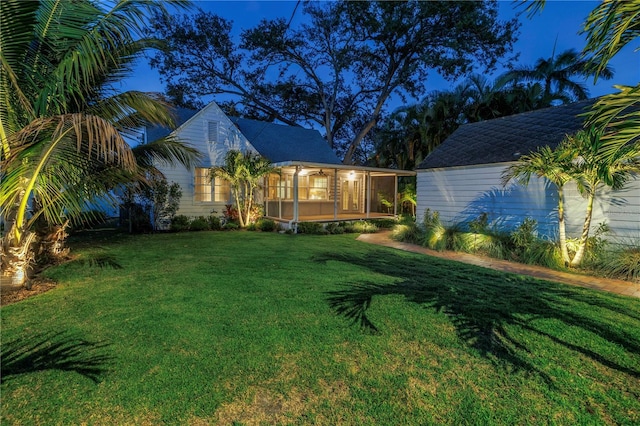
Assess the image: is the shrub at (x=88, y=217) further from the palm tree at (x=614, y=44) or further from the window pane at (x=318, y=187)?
the window pane at (x=318, y=187)

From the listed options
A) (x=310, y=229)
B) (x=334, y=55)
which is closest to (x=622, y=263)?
(x=310, y=229)

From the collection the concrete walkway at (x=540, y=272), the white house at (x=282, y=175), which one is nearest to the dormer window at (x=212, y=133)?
the white house at (x=282, y=175)

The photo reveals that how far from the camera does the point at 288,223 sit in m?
12.9

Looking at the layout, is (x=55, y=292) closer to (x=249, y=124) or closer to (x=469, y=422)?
(x=469, y=422)

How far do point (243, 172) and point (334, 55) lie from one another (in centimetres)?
1461

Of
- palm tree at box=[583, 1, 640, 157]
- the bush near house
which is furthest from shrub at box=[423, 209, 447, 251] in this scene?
palm tree at box=[583, 1, 640, 157]

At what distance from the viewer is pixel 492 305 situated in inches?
171

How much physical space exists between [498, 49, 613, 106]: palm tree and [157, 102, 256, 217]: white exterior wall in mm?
14646

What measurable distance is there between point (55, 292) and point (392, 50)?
73.0 ft

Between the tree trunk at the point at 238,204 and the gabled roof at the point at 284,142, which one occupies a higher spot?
the gabled roof at the point at 284,142

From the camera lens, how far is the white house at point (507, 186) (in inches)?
275

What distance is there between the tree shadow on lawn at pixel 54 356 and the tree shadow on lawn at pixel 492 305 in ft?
8.52

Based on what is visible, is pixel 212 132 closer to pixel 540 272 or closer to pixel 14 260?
pixel 14 260

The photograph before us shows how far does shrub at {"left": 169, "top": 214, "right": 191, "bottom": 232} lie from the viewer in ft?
40.5
